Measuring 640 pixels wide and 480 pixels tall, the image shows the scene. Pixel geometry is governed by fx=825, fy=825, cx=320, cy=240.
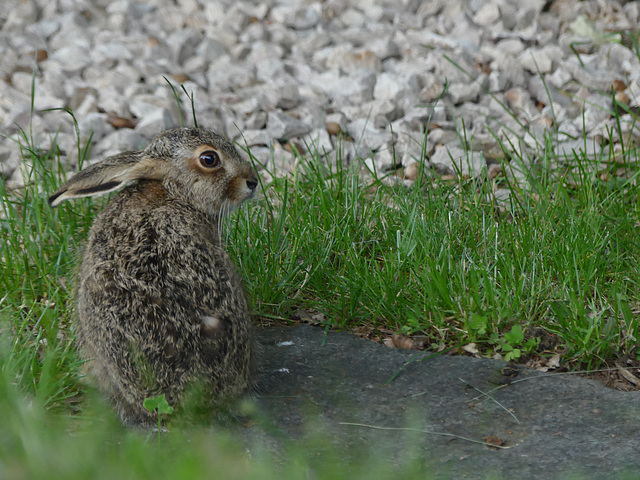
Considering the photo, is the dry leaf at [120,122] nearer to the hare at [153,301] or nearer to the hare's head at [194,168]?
the hare's head at [194,168]

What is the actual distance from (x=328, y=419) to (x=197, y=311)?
83cm

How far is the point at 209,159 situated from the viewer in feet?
14.3

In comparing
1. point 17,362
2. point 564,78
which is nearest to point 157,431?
point 17,362

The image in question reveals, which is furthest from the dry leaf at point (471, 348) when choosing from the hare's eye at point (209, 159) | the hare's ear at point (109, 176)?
the hare's ear at point (109, 176)

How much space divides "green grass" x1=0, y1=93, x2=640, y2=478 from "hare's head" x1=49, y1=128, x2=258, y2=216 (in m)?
0.65

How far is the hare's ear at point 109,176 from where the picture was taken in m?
4.08

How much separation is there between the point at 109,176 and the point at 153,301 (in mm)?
805

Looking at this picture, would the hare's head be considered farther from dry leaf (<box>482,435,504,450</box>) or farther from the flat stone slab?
dry leaf (<box>482,435,504,450</box>)

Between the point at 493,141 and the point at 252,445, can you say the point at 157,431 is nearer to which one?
the point at 252,445

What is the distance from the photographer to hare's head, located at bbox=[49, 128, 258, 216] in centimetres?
426

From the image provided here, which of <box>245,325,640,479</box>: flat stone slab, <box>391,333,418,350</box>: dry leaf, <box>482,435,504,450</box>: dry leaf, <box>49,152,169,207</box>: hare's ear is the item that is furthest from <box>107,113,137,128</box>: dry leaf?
<box>482,435,504,450</box>: dry leaf

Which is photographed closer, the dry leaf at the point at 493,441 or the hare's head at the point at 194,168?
the dry leaf at the point at 493,441

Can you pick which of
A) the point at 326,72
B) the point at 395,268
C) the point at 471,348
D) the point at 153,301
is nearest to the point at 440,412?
the point at 471,348

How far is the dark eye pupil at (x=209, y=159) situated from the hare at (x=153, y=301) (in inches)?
8.8
